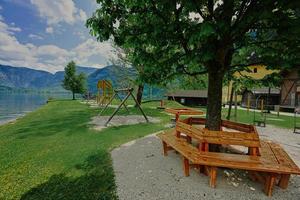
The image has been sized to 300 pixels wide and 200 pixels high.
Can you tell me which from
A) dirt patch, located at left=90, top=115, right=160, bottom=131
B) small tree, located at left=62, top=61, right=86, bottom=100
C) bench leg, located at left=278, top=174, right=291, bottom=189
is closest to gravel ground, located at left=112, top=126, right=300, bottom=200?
bench leg, located at left=278, top=174, right=291, bottom=189

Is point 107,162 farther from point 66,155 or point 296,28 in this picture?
point 296,28

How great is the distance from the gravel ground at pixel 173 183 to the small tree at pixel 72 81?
50536 mm

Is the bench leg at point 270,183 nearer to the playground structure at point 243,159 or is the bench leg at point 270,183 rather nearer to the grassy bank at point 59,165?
the playground structure at point 243,159

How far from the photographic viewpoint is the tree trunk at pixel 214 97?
550cm

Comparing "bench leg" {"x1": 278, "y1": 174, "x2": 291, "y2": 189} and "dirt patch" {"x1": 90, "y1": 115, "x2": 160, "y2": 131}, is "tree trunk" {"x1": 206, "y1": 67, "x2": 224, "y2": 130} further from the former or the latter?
"dirt patch" {"x1": 90, "y1": 115, "x2": 160, "y2": 131}

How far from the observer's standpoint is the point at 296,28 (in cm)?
386

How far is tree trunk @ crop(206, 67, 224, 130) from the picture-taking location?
5.50 meters

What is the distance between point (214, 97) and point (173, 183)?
8.11ft

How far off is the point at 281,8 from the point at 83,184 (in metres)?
5.71

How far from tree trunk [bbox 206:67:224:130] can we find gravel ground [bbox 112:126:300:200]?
131 centimetres

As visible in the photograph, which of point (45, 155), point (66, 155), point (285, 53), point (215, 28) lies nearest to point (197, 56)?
point (215, 28)

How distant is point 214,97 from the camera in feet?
18.4

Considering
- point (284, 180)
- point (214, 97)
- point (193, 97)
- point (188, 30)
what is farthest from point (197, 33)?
point (193, 97)

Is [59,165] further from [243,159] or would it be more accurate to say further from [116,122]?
[116,122]
